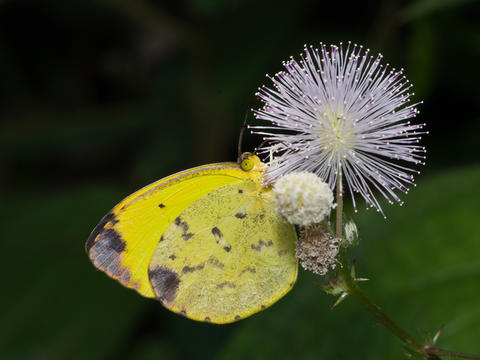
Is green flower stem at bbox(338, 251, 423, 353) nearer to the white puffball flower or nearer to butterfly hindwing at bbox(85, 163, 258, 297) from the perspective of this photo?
the white puffball flower

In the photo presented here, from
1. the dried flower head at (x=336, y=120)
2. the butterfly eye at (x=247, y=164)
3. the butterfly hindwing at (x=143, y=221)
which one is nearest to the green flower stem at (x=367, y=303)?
the dried flower head at (x=336, y=120)

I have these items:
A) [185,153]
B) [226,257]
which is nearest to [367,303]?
[226,257]

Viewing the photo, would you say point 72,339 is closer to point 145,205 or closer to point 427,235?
point 145,205

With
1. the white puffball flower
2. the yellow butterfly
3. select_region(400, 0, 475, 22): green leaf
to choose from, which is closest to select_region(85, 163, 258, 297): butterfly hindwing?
the yellow butterfly

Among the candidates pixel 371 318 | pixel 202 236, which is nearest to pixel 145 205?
pixel 202 236

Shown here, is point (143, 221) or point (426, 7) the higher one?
point (426, 7)

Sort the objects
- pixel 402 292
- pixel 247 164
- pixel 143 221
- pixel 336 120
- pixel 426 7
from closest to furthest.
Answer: pixel 336 120
pixel 247 164
pixel 143 221
pixel 402 292
pixel 426 7

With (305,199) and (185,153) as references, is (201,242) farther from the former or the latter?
(185,153)
